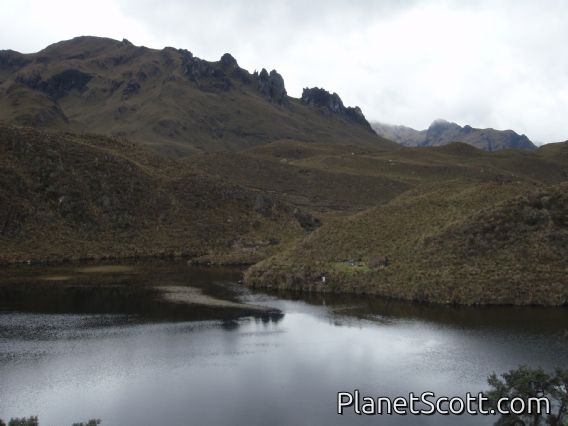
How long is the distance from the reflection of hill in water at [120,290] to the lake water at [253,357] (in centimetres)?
51

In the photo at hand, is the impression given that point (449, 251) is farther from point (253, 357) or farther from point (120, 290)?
point (120, 290)

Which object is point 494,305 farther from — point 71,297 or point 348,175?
point 348,175

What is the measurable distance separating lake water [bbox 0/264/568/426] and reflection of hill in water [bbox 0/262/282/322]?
1.66 ft

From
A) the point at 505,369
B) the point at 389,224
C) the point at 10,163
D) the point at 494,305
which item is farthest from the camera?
the point at 10,163

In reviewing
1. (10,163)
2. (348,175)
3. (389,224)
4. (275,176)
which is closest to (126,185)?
(10,163)

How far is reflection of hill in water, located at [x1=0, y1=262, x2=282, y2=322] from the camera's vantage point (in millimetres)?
54094

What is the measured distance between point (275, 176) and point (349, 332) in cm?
12844

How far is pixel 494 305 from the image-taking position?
5134 centimetres

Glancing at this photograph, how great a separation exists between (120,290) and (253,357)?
1198 inches

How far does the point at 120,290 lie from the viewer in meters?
64.6

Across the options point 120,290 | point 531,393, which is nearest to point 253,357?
point 531,393

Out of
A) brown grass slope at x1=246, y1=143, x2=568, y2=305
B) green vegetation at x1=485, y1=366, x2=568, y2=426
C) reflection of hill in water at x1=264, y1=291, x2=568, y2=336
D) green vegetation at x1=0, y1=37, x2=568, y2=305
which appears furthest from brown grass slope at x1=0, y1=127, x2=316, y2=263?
green vegetation at x1=485, y1=366, x2=568, y2=426

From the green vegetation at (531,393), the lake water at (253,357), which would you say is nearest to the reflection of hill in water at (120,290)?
the lake water at (253,357)

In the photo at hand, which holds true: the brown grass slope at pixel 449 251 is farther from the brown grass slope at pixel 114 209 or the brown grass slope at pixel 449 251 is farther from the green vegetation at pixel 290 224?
the brown grass slope at pixel 114 209
